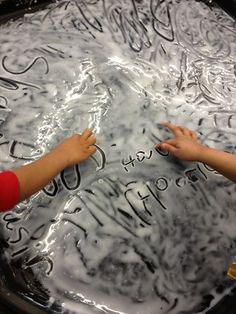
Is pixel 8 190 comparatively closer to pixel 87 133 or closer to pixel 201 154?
pixel 87 133

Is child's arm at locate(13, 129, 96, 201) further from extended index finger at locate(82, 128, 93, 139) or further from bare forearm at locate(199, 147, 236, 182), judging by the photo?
bare forearm at locate(199, 147, 236, 182)

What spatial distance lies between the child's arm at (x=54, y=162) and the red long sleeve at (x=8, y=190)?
0.02m

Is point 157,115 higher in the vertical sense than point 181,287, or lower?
higher

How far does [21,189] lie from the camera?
725mm

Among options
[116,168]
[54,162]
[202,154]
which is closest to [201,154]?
[202,154]

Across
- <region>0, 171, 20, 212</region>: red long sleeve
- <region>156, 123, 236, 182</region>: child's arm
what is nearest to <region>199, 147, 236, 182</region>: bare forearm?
<region>156, 123, 236, 182</region>: child's arm

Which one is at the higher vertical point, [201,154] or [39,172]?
[39,172]

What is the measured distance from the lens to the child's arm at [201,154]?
0.84m

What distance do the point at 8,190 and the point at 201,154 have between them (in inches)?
16.3

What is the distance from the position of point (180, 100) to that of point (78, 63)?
0.89 ft

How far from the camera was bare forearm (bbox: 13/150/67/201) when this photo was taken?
2.41ft

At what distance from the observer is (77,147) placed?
2.74ft

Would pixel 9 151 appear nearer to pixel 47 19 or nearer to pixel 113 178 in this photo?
pixel 113 178

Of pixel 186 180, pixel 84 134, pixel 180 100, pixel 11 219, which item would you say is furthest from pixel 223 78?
pixel 11 219
